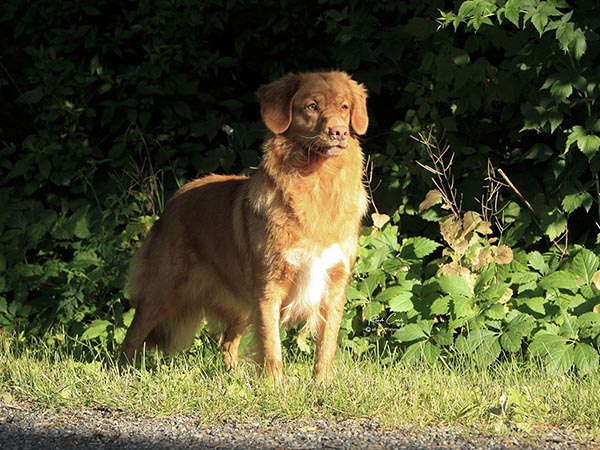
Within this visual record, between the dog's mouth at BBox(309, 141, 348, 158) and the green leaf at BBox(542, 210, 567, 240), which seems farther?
the green leaf at BBox(542, 210, 567, 240)

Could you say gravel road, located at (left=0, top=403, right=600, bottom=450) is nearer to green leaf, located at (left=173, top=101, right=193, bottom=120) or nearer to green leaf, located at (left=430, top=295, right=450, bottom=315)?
green leaf, located at (left=430, top=295, right=450, bottom=315)

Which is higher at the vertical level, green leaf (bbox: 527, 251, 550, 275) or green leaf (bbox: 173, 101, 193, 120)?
green leaf (bbox: 173, 101, 193, 120)

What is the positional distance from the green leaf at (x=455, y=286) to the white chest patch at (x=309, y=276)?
2.43ft

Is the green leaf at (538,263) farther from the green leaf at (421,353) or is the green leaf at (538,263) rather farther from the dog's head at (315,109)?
the dog's head at (315,109)

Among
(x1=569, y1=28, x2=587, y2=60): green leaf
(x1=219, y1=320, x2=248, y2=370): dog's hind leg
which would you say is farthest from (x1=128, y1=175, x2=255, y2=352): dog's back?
(x1=569, y1=28, x2=587, y2=60): green leaf

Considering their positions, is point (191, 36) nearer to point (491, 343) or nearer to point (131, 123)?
point (131, 123)

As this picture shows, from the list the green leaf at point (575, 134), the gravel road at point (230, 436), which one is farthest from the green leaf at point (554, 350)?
the green leaf at point (575, 134)

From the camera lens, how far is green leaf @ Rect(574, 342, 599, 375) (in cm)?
551

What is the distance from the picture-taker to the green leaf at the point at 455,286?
6.03 metres

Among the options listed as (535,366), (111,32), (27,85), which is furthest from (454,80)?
(27,85)

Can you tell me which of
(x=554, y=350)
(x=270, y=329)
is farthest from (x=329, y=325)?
(x=554, y=350)

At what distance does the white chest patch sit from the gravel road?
2.95ft

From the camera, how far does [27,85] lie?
352 inches

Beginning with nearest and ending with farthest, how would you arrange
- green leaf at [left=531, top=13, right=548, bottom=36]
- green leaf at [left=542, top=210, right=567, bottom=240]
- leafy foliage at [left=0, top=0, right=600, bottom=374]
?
green leaf at [left=531, top=13, right=548, bottom=36] → leafy foliage at [left=0, top=0, right=600, bottom=374] → green leaf at [left=542, top=210, right=567, bottom=240]
